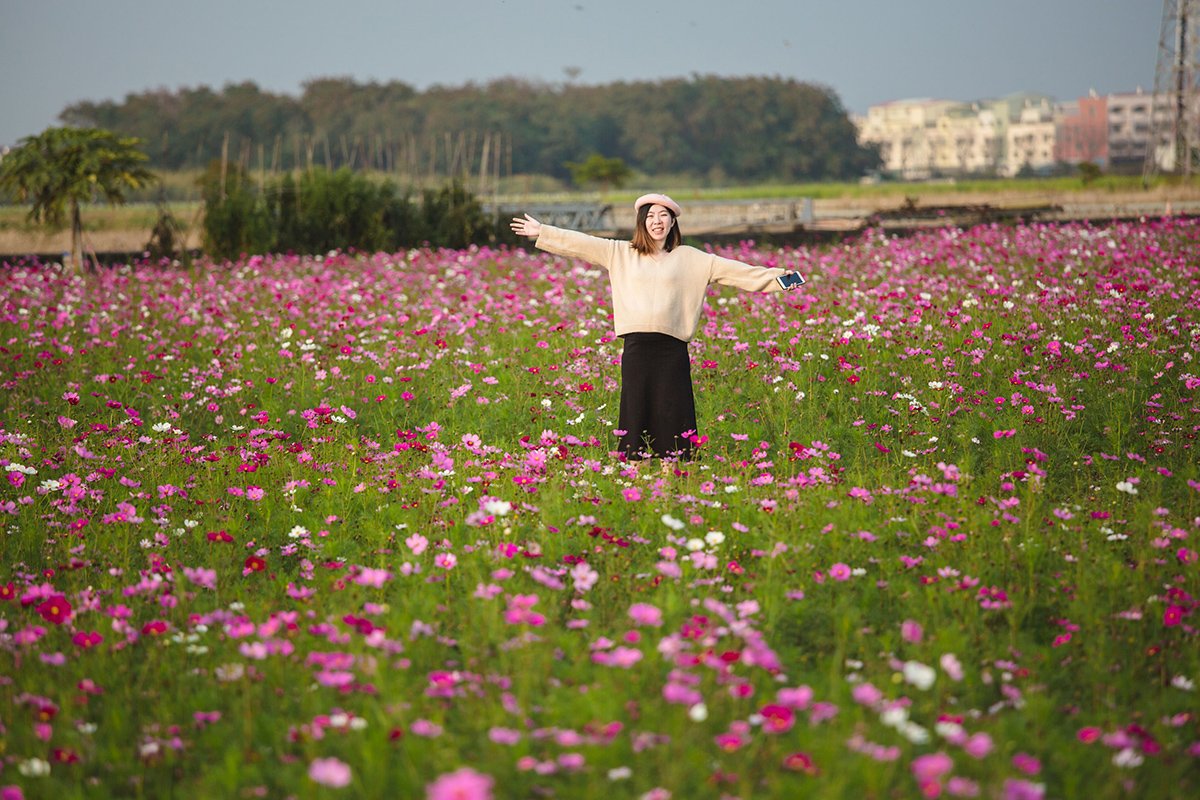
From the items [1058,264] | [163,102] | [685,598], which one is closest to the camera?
[685,598]

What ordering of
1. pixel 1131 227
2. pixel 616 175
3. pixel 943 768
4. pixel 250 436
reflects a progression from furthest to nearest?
pixel 616 175 < pixel 1131 227 < pixel 250 436 < pixel 943 768

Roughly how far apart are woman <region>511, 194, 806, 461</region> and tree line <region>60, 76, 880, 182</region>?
59.9 meters

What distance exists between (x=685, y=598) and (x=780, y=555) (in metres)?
0.64

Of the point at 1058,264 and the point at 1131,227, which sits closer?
the point at 1058,264

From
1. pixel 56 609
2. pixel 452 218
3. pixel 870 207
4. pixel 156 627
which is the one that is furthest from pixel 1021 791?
pixel 870 207

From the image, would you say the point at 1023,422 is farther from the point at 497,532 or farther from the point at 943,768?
the point at 943,768

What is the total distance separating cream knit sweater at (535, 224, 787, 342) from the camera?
571cm

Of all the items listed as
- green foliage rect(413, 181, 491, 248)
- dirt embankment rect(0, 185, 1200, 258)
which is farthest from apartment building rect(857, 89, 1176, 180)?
green foliage rect(413, 181, 491, 248)

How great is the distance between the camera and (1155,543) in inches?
169

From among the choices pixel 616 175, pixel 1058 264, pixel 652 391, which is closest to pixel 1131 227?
pixel 1058 264

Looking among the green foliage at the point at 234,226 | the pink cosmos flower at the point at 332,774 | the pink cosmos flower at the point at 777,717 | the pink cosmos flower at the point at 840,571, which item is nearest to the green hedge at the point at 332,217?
the green foliage at the point at 234,226

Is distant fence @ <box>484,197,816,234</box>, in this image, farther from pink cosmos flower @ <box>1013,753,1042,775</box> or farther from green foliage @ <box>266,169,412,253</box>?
pink cosmos flower @ <box>1013,753,1042,775</box>

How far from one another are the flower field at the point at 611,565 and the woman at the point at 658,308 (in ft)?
1.30

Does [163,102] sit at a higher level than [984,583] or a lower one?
higher
